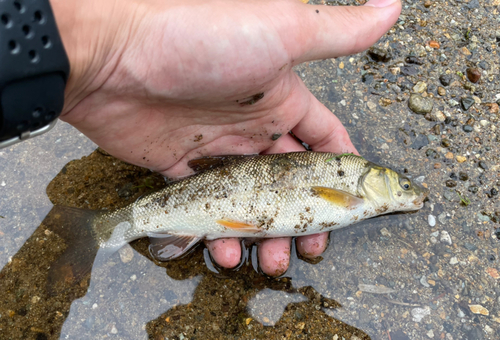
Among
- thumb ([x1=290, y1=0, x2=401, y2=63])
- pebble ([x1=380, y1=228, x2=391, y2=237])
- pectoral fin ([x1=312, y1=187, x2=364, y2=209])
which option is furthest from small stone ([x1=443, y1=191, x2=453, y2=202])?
thumb ([x1=290, y1=0, x2=401, y2=63])

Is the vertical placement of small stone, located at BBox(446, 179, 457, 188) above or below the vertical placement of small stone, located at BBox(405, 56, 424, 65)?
below

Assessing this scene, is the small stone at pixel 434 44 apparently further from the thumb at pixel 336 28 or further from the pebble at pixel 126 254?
the pebble at pixel 126 254

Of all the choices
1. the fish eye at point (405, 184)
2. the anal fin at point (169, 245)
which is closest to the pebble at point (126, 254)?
the anal fin at point (169, 245)

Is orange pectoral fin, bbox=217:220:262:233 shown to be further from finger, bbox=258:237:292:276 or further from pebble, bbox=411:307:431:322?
pebble, bbox=411:307:431:322

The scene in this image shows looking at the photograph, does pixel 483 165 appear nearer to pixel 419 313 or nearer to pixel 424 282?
pixel 424 282

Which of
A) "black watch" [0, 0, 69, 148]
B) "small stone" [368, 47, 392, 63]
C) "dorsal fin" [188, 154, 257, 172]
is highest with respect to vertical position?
"black watch" [0, 0, 69, 148]

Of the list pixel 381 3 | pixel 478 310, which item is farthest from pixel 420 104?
pixel 478 310

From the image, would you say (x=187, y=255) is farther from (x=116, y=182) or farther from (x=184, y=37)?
(x=184, y=37)
